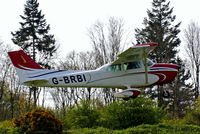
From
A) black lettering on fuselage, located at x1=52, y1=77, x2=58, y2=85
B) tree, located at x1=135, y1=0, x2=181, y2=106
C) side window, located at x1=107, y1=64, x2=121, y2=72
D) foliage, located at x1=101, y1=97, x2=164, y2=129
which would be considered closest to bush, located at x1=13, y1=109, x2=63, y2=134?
black lettering on fuselage, located at x1=52, y1=77, x2=58, y2=85

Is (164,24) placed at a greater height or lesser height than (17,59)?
greater

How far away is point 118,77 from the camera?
1419 centimetres

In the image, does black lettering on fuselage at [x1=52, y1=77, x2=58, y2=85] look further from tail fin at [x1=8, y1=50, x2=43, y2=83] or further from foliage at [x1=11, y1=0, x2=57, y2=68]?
foliage at [x1=11, y1=0, x2=57, y2=68]

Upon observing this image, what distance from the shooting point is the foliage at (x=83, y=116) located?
16.0 metres

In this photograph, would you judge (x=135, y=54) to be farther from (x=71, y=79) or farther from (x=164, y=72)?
(x=71, y=79)

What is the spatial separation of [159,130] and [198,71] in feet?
62.6

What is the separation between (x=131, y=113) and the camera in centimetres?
1479

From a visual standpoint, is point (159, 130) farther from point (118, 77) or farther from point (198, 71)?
point (198, 71)

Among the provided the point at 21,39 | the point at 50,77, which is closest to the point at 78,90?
the point at 21,39

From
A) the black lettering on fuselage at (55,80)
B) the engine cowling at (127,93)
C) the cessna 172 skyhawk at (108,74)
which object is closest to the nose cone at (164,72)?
the cessna 172 skyhawk at (108,74)

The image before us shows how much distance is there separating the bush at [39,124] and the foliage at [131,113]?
3056 mm

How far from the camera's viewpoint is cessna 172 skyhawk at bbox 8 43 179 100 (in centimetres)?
1394

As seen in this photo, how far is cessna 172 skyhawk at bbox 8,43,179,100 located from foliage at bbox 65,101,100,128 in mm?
2681

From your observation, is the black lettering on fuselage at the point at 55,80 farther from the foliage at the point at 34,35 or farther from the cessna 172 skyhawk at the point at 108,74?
the foliage at the point at 34,35
